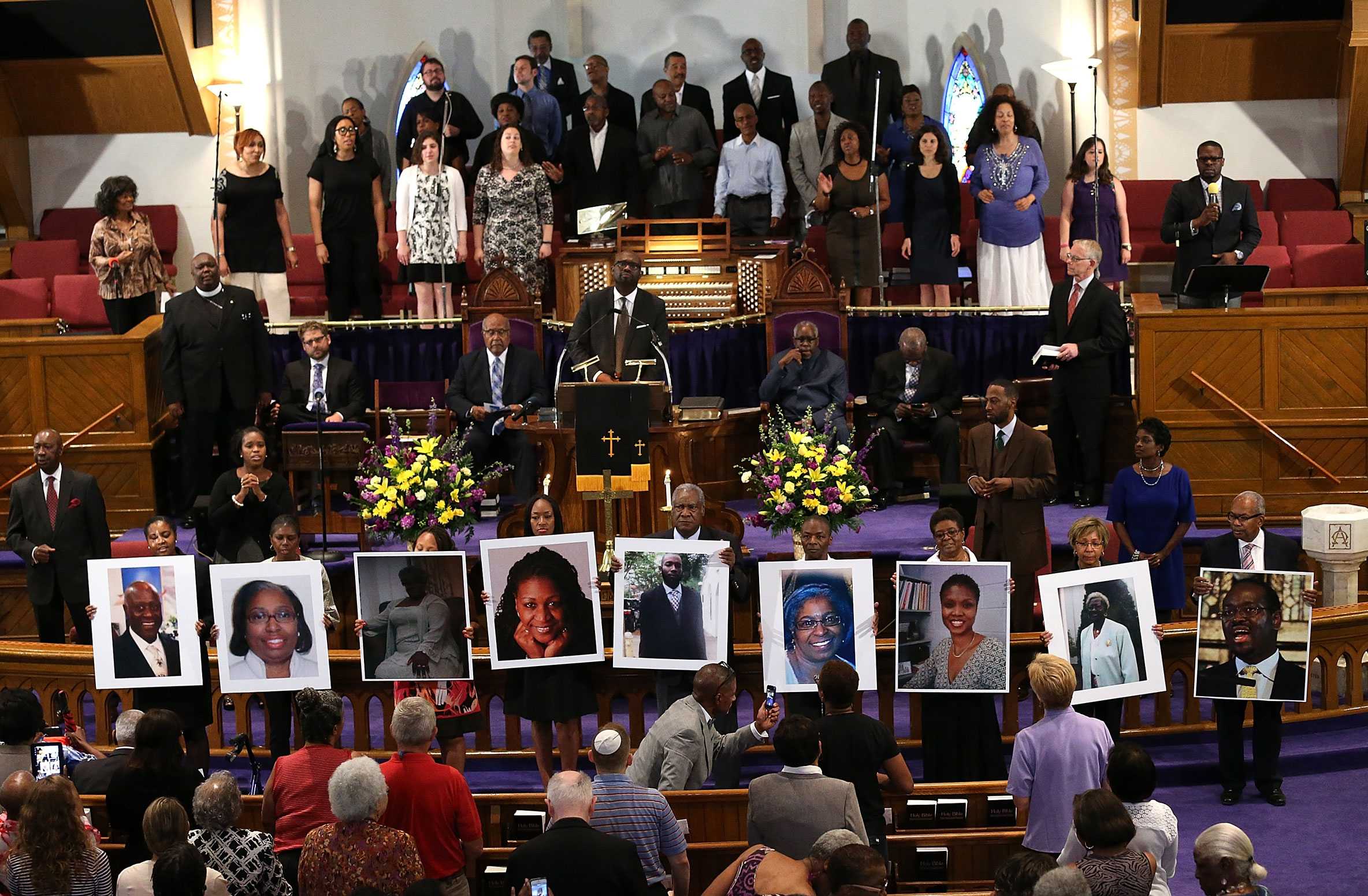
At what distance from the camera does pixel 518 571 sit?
7.91 m

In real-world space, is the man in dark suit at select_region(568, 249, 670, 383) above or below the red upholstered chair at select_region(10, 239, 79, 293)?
below

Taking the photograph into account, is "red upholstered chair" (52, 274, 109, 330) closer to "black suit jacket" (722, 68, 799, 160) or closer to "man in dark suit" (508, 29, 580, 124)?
"man in dark suit" (508, 29, 580, 124)

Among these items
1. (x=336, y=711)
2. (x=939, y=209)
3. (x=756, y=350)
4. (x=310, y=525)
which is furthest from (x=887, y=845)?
(x=939, y=209)

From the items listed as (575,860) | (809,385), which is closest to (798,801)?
(575,860)

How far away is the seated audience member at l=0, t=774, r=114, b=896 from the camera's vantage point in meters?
5.59

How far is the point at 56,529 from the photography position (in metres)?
9.58

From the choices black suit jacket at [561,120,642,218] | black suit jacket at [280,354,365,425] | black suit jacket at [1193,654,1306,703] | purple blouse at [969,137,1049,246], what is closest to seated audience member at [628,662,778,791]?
black suit jacket at [1193,654,1306,703]

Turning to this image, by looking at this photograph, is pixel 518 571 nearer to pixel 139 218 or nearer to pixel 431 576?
pixel 431 576

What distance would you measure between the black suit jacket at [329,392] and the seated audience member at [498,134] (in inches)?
104

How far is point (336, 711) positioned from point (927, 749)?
274 centimetres

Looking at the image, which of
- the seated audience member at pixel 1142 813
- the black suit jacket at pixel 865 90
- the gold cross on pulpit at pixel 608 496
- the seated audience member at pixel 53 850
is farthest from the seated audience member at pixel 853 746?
the black suit jacket at pixel 865 90

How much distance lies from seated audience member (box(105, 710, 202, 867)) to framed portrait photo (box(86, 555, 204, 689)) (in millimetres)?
1697

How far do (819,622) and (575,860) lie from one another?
8.27ft

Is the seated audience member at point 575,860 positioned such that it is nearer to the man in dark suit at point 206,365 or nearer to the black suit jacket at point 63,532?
the black suit jacket at point 63,532
